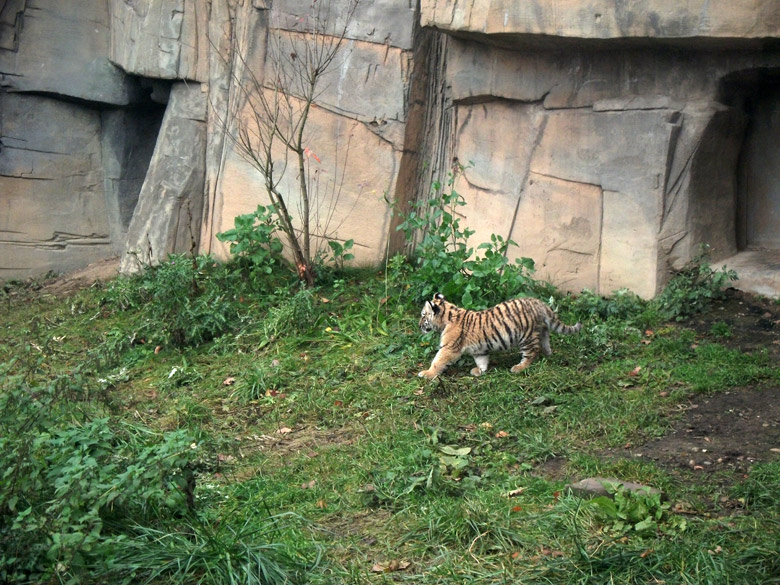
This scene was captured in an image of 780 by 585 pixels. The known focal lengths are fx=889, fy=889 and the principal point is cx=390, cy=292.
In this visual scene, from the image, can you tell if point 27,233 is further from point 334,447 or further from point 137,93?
point 334,447

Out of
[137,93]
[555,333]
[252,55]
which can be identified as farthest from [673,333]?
[137,93]

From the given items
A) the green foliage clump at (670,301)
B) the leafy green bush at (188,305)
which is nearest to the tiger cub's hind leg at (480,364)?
the green foliage clump at (670,301)

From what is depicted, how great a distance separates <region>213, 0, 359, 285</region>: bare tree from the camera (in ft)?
30.6

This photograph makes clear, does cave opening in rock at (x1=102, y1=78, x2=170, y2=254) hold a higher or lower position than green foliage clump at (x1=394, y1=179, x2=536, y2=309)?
higher

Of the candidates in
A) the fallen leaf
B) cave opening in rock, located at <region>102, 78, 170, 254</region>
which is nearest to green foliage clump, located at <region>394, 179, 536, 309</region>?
the fallen leaf

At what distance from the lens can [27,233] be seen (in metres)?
11.6

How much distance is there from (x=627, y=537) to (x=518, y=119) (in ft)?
17.6

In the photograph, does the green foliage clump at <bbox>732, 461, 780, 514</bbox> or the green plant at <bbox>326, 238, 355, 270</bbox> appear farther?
the green plant at <bbox>326, 238, 355, 270</bbox>

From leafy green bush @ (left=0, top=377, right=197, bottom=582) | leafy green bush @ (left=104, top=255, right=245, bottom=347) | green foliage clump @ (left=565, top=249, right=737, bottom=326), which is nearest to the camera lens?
leafy green bush @ (left=0, top=377, right=197, bottom=582)

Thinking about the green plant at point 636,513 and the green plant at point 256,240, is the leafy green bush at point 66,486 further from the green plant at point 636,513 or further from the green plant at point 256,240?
the green plant at point 256,240

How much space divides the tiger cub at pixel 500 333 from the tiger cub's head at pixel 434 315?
0.14 meters

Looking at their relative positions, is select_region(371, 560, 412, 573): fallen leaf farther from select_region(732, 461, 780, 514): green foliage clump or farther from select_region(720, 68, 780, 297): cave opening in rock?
select_region(720, 68, 780, 297): cave opening in rock

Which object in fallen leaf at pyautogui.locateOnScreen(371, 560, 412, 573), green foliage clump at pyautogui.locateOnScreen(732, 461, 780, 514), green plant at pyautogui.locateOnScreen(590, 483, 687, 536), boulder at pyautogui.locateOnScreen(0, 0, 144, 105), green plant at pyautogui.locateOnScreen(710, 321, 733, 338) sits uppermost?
boulder at pyautogui.locateOnScreen(0, 0, 144, 105)

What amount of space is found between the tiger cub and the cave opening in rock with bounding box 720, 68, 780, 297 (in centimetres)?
199
